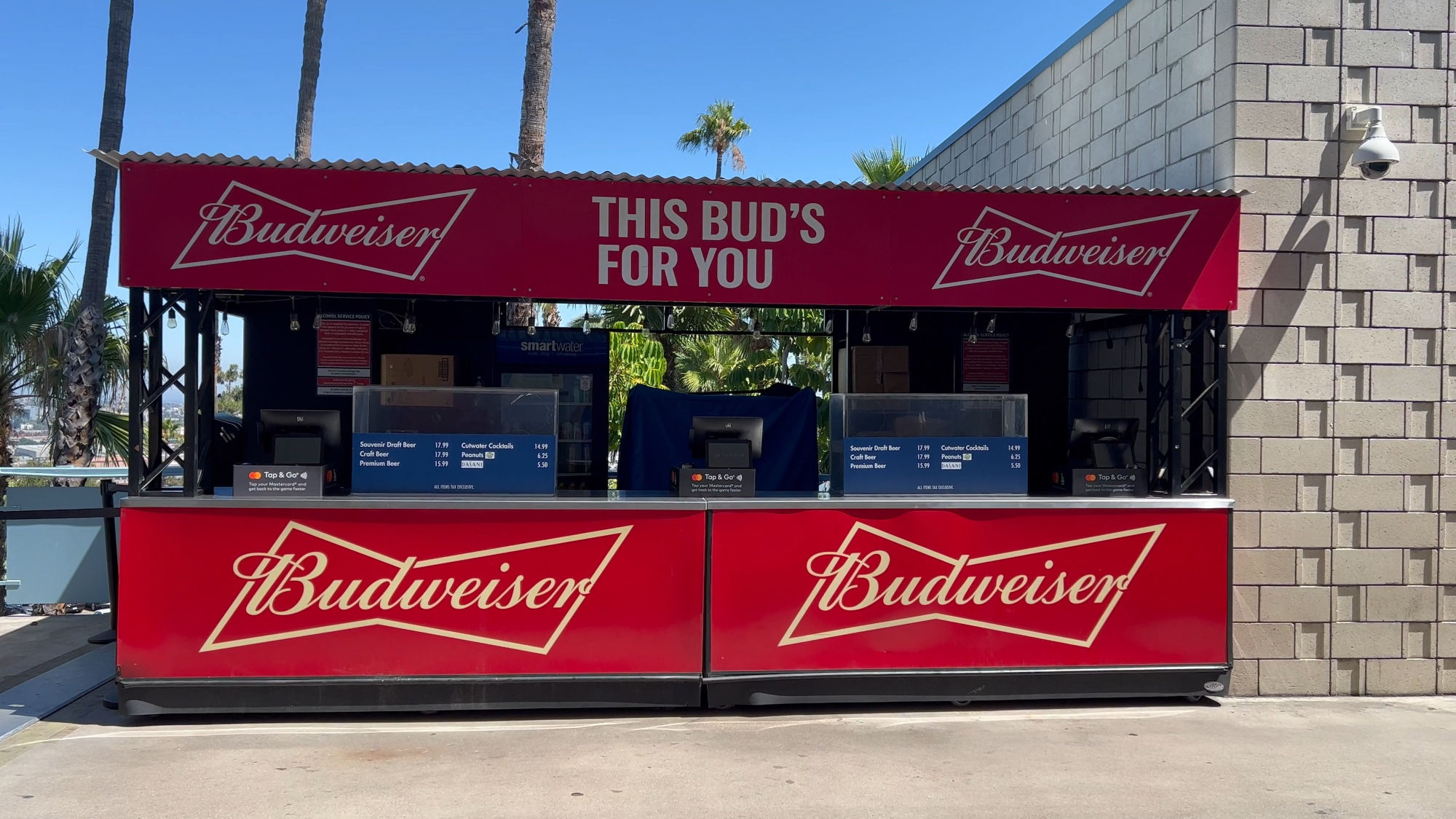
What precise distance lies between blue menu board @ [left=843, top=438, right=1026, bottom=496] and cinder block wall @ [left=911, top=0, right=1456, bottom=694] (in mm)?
1730

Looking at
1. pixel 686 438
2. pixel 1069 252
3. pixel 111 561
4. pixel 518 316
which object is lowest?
pixel 111 561

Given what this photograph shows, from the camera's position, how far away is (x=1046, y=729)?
6.41 m

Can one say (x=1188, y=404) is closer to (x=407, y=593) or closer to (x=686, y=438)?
(x=686, y=438)

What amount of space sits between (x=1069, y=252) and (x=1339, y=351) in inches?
85.4

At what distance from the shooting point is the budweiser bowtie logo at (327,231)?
20.3 ft

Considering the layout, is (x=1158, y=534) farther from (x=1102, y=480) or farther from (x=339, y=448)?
(x=339, y=448)

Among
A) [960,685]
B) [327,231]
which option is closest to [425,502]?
[327,231]

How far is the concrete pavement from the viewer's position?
505 centimetres

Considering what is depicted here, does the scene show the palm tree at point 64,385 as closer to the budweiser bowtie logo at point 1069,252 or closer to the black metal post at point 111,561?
the black metal post at point 111,561

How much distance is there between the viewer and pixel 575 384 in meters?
9.83

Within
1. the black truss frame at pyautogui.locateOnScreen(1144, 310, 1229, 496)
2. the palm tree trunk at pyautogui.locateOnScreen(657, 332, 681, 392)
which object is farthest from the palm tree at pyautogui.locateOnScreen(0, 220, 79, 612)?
the black truss frame at pyautogui.locateOnScreen(1144, 310, 1229, 496)

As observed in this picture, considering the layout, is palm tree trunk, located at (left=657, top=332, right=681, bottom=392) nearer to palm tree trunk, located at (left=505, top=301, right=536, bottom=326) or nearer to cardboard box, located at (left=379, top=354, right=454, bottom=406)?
palm tree trunk, located at (left=505, top=301, right=536, bottom=326)

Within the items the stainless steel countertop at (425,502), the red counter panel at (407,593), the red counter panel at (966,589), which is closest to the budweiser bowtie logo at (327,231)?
the stainless steel countertop at (425,502)

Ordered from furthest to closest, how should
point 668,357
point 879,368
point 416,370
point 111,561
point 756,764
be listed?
point 668,357 < point 879,368 < point 416,370 < point 111,561 < point 756,764
